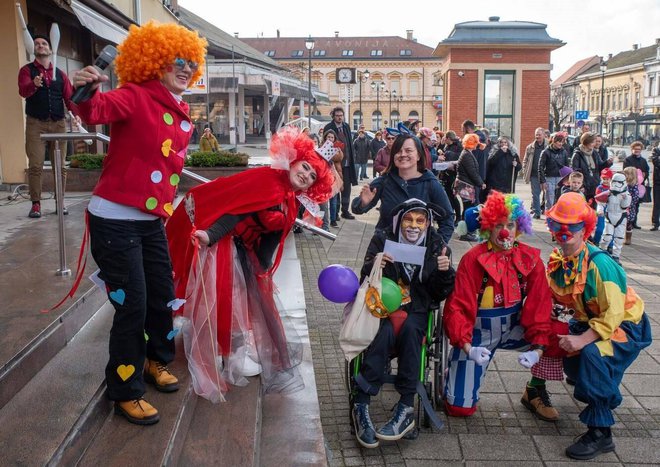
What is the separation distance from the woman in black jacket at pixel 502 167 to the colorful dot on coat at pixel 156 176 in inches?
370

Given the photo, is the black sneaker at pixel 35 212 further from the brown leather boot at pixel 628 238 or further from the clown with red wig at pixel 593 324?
the brown leather boot at pixel 628 238

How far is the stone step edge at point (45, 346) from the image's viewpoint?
3.28 m

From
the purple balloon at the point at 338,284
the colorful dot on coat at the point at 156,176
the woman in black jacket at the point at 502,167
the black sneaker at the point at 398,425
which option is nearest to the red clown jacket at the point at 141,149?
the colorful dot on coat at the point at 156,176

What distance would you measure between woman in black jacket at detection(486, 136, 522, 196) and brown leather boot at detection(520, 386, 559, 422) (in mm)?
7886

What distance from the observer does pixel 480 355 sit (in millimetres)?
3920

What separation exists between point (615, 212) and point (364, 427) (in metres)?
6.61

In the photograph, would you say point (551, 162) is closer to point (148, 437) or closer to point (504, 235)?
point (504, 235)

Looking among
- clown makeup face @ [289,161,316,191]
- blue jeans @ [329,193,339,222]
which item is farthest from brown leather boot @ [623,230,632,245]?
clown makeup face @ [289,161,316,191]

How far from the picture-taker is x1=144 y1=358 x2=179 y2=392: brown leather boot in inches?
145

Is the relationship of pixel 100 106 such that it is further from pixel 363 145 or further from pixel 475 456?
pixel 363 145

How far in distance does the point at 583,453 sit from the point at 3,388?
3.03 metres

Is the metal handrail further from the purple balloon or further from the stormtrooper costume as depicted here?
the stormtrooper costume

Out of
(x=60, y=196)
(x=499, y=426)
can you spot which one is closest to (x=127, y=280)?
(x=60, y=196)

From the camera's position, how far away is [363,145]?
2075 centimetres
